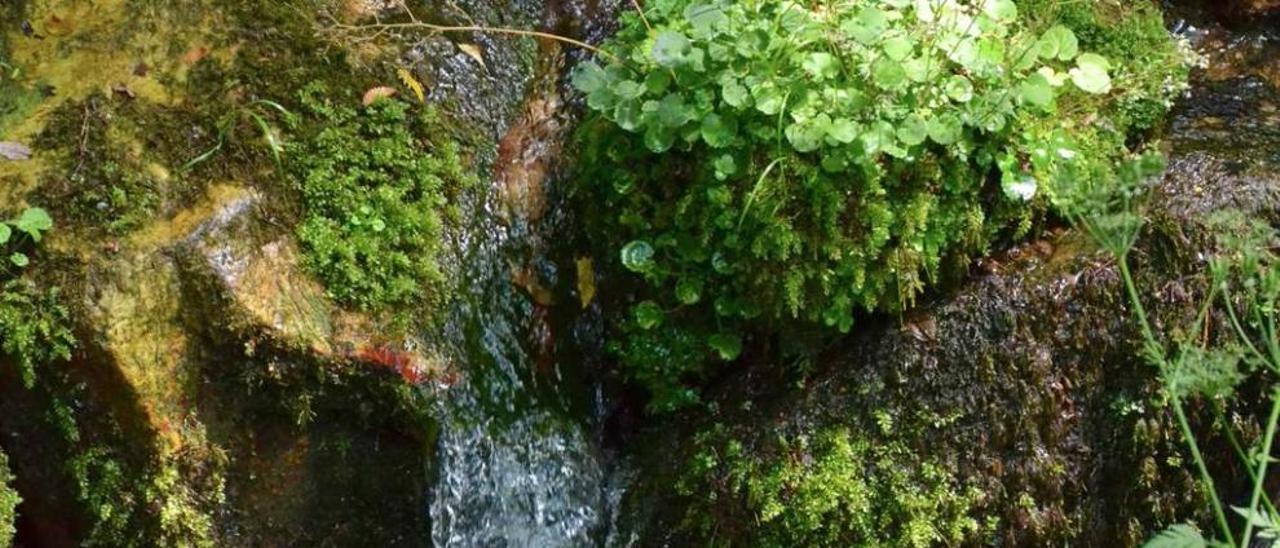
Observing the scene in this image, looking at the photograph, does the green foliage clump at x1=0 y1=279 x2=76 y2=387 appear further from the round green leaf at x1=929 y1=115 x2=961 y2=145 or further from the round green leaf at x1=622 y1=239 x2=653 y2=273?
the round green leaf at x1=929 y1=115 x2=961 y2=145

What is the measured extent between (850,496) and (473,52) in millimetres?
1741

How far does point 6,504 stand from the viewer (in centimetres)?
307

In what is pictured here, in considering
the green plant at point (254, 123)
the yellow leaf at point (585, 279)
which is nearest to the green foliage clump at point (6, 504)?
the green plant at point (254, 123)

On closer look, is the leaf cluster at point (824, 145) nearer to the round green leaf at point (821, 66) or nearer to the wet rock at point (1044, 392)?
the round green leaf at point (821, 66)

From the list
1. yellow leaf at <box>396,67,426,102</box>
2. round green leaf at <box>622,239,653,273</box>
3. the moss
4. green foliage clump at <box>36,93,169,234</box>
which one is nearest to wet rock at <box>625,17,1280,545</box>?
the moss

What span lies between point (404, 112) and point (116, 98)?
76cm

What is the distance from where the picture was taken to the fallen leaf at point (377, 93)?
3.39m

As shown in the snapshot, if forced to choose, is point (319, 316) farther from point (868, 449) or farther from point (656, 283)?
point (868, 449)

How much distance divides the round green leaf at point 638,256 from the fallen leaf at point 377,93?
83cm

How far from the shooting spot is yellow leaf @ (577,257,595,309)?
11.6 feet

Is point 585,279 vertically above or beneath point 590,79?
beneath

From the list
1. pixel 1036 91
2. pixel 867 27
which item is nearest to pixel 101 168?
pixel 867 27

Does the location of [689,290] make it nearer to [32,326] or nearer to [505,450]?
[505,450]

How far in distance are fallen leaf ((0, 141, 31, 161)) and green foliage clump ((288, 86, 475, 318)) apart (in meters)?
0.67
